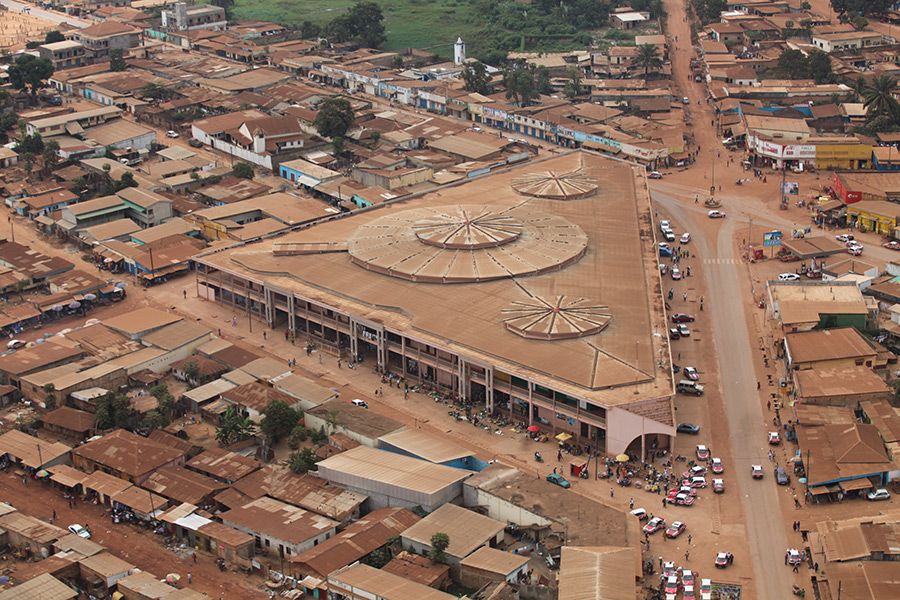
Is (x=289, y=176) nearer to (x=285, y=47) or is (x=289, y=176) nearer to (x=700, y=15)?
(x=285, y=47)

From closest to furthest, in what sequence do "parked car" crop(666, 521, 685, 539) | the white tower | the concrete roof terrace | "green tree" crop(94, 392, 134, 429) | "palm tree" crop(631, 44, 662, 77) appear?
"parked car" crop(666, 521, 685, 539), "green tree" crop(94, 392, 134, 429), the concrete roof terrace, "palm tree" crop(631, 44, 662, 77), the white tower

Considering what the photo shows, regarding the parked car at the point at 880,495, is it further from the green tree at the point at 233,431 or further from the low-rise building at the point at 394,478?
the green tree at the point at 233,431

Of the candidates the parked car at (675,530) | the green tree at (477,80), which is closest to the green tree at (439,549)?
the parked car at (675,530)

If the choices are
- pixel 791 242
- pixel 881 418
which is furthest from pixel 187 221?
pixel 881 418

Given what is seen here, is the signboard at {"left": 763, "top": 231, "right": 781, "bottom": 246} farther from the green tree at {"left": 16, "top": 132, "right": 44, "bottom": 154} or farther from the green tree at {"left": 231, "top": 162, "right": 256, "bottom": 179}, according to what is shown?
the green tree at {"left": 16, "top": 132, "right": 44, "bottom": 154}

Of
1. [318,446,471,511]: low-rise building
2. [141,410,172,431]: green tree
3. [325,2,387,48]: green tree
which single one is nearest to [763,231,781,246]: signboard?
[318,446,471,511]: low-rise building

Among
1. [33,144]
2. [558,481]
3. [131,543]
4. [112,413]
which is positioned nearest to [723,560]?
[558,481]
